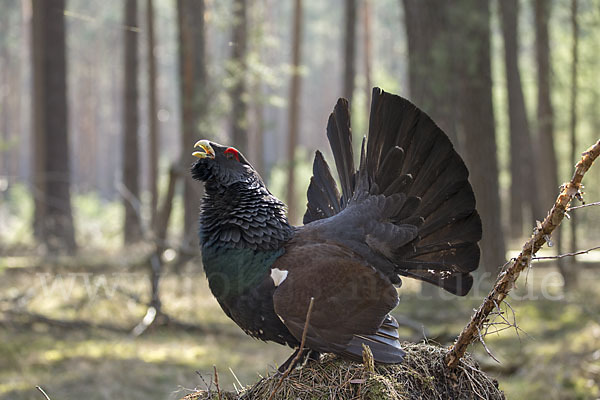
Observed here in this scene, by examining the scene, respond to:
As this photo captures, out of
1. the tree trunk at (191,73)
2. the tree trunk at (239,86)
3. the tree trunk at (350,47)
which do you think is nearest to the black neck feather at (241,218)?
the tree trunk at (191,73)

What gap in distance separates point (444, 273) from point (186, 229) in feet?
34.7

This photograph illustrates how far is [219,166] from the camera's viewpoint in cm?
354

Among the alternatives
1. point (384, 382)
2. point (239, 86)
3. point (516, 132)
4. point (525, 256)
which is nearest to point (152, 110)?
point (239, 86)

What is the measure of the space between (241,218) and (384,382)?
123cm

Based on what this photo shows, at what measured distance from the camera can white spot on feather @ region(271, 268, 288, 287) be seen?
10.9 ft

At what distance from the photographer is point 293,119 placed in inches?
763

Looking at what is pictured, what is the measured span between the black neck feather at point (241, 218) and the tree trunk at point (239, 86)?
748 centimetres

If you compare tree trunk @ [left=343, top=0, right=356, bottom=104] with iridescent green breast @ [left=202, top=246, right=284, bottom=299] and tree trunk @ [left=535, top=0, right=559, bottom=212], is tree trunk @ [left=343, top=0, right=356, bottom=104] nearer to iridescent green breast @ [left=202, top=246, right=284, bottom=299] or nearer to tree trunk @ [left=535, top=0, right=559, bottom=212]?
tree trunk @ [left=535, top=0, right=559, bottom=212]

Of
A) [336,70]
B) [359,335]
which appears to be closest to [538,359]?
[359,335]

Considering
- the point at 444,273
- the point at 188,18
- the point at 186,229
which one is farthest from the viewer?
the point at 186,229

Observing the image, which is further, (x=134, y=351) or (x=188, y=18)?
(x=188, y=18)

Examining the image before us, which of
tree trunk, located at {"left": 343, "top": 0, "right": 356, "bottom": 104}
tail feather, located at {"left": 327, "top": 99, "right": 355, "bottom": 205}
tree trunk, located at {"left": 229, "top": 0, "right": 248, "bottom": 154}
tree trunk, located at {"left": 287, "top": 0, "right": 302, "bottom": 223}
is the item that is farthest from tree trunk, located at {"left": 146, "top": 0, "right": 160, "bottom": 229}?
tail feather, located at {"left": 327, "top": 99, "right": 355, "bottom": 205}

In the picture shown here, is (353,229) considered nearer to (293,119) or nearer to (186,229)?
(186,229)

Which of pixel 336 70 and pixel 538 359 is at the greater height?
pixel 336 70
